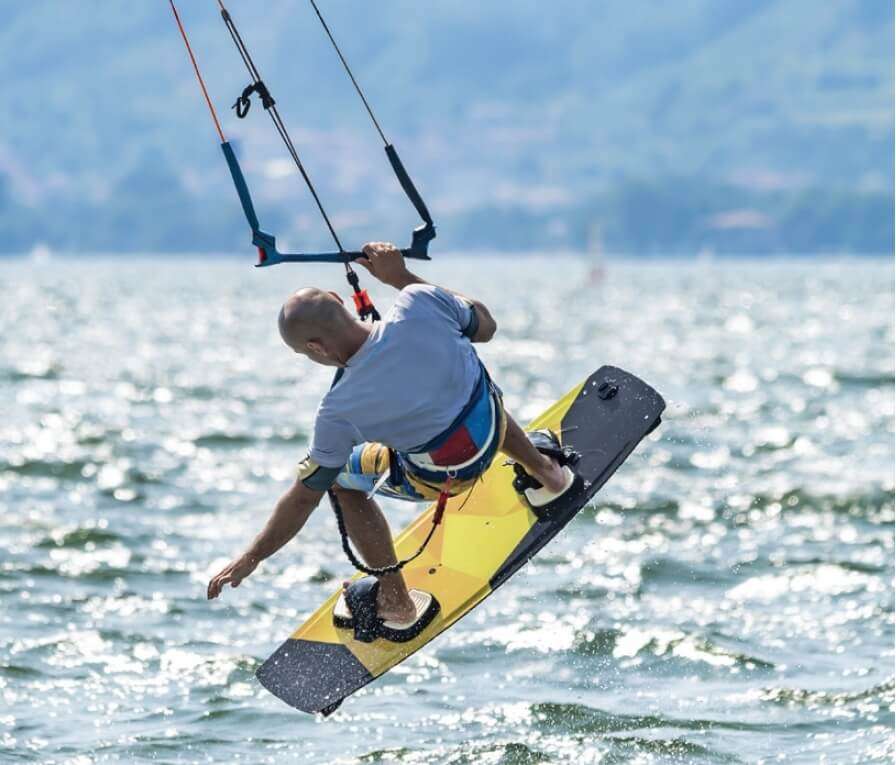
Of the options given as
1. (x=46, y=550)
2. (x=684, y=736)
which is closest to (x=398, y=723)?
(x=684, y=736)

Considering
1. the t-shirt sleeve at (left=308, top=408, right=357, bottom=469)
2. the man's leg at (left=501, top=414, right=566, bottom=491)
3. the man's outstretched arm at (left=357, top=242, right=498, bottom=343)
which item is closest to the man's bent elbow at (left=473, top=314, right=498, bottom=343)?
the man's outstretched arm at (left=357, top=242, right=498, bottom=343)

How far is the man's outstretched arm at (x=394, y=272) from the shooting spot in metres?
6.87

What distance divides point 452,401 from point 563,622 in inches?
166

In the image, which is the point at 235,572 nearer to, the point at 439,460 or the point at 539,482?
the point at 439,460

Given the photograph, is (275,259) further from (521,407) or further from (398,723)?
(521,407)

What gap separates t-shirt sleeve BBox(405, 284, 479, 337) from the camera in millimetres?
6645

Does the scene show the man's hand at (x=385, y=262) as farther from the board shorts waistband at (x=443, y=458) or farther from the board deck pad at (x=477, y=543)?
the board deck pad at (x=477, y=543)

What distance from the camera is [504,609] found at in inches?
432

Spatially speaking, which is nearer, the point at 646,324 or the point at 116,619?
the point at 116,619

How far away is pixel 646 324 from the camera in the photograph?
60219 mm

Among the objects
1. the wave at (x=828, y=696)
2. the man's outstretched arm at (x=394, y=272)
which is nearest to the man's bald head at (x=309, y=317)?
the man's outstretched arm at (x=394, y=272)

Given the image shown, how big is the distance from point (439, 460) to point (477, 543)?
5.28 feet

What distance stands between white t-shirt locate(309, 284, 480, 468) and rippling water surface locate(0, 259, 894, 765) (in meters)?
2.04

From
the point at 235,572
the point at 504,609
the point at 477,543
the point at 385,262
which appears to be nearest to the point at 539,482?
the point at 477,543
